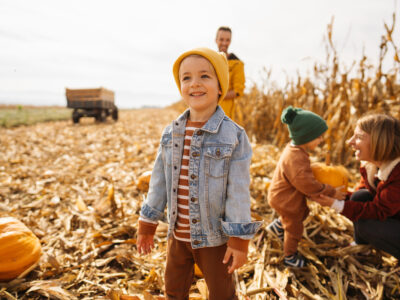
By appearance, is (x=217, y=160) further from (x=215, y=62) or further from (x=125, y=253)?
(x=125, y=253)

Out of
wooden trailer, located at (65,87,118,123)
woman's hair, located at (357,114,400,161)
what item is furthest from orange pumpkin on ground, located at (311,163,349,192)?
wooden trailer, located at (65,87,118,123)

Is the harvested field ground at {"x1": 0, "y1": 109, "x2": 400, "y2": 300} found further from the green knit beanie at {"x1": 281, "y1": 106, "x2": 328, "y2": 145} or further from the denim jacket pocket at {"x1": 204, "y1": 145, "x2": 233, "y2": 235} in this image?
the green knit beanie at {"x1": 281, "y1": 106, "x2": 328, "y2": 145}

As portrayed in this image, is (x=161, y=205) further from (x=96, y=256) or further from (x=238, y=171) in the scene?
(x=96, y=256)

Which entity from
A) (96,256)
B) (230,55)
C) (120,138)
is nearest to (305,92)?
(230,55)

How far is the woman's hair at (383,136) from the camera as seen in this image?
1881 millimetres

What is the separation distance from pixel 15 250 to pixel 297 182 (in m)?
2.37

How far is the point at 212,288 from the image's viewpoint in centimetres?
Answer: 140

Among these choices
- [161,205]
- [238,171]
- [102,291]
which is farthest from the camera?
[102,291]

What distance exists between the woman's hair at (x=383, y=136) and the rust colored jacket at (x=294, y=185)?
0.47 meters

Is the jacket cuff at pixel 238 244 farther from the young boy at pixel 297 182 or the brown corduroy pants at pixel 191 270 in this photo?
the young boy at pixel 297 182

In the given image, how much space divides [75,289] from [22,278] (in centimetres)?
46

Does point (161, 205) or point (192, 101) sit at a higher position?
point (192, 101)

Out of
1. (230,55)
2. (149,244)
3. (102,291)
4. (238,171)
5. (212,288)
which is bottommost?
(102,291)

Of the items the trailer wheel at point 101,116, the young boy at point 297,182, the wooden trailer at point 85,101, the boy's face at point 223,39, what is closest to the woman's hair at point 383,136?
the young boy at point 297,182
